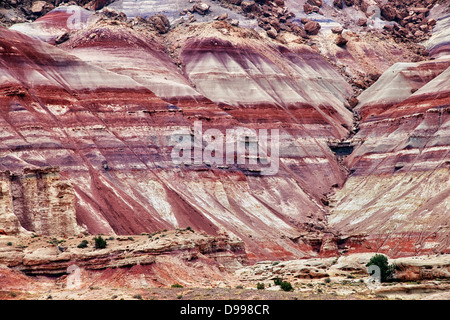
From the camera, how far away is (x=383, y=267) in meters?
51.8

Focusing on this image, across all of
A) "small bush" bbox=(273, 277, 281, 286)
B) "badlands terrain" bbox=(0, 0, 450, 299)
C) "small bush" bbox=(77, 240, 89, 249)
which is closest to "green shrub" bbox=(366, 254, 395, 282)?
"badlands terrain" bbox=(0, 0, 450, 299)

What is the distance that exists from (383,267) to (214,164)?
168 ft

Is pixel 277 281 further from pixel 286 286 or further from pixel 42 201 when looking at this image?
pixel 42 201

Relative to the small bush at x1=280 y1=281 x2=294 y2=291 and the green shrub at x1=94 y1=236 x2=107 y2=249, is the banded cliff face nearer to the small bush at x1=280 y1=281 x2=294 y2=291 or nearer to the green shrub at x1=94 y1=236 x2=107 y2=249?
the green shrub at x1=94 y1=236 x2=107 y2=249

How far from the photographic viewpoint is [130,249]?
5162cm

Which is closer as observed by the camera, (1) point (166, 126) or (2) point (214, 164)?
(1) point (166, 126)

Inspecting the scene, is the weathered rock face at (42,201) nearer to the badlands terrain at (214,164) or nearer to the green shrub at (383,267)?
the badlands terrain at (214,164)

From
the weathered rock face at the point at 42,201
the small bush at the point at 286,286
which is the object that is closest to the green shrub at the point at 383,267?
the small bush at the point at 286,286

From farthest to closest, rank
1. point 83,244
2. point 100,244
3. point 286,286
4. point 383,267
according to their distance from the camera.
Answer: point 83,244 → point 100,244 → point 383,267 → point 286,286

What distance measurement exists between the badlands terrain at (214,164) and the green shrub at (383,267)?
700 mm

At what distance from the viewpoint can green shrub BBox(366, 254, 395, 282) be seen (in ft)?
167

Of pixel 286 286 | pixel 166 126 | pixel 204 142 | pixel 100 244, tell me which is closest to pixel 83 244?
pixel 100 244

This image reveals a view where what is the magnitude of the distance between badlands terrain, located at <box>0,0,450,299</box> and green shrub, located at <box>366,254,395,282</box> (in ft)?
2.30

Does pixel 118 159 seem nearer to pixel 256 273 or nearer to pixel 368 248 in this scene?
pixel 368 248
